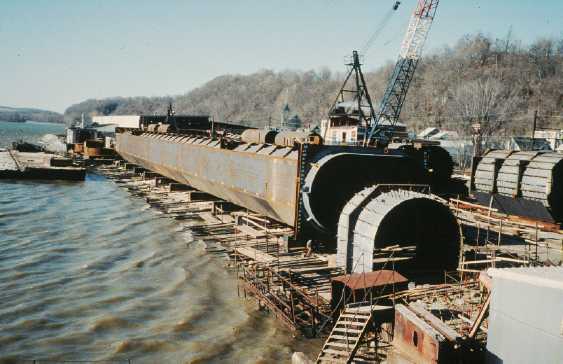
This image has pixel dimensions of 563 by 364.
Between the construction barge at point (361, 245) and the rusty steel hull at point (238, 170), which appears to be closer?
the construction barge at point (361, 245)

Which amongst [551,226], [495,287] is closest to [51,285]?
[495,287]

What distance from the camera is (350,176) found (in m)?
21.4

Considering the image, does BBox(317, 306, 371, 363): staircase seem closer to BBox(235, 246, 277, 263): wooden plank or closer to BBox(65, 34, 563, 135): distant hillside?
BBox(235, 246, 277, 263): wooden plank

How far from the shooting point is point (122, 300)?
17312mm

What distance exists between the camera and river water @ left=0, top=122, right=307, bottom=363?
45.0 feet

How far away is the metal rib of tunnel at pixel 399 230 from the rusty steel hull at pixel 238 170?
4.08 m

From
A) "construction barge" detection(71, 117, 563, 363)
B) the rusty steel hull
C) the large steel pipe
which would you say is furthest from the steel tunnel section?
the large steel pipe

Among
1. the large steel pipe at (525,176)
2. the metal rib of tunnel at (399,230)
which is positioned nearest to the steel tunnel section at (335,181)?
the metal rib of tunnel at (399,230)

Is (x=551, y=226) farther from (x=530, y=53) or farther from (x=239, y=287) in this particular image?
(x=530, y=53)

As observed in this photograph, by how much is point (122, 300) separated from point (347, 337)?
9740mm

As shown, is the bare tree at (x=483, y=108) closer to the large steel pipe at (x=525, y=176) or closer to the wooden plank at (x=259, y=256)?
the large steel pipe at (x=525, y=176)

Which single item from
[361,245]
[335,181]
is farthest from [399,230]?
[335,181]

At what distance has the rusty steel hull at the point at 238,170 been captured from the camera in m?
22.2

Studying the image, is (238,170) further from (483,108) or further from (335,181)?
(483,108)
